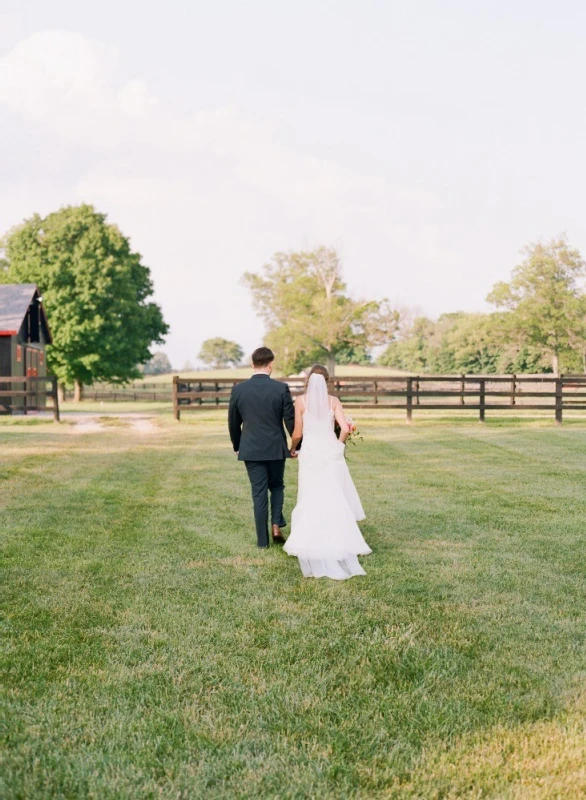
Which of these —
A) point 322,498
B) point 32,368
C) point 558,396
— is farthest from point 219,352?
point 322,498

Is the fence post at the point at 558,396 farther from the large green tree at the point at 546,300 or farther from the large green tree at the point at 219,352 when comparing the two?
the large green tree at the point at 219,352

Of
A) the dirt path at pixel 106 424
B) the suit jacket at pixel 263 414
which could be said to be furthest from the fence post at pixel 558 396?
the suit jacket at pixel 263 414

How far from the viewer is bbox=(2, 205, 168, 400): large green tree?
142ft

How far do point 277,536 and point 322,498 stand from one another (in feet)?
3.50

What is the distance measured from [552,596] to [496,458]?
931 cm

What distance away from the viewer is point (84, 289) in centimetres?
4316

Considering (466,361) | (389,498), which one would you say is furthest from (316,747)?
(466,361)

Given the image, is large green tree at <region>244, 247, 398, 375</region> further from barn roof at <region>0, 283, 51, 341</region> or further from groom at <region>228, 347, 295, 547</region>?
groom at <region>228, 347, 295, 547</region>

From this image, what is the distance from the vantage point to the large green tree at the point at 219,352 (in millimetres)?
160000

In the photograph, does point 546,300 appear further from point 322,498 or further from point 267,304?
point 322,498

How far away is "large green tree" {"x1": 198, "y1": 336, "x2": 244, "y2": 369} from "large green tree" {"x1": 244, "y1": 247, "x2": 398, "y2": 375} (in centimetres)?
10435

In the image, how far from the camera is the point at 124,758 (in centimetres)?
326

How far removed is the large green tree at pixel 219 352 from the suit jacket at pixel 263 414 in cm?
15186

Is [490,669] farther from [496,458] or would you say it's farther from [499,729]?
[496,458]
